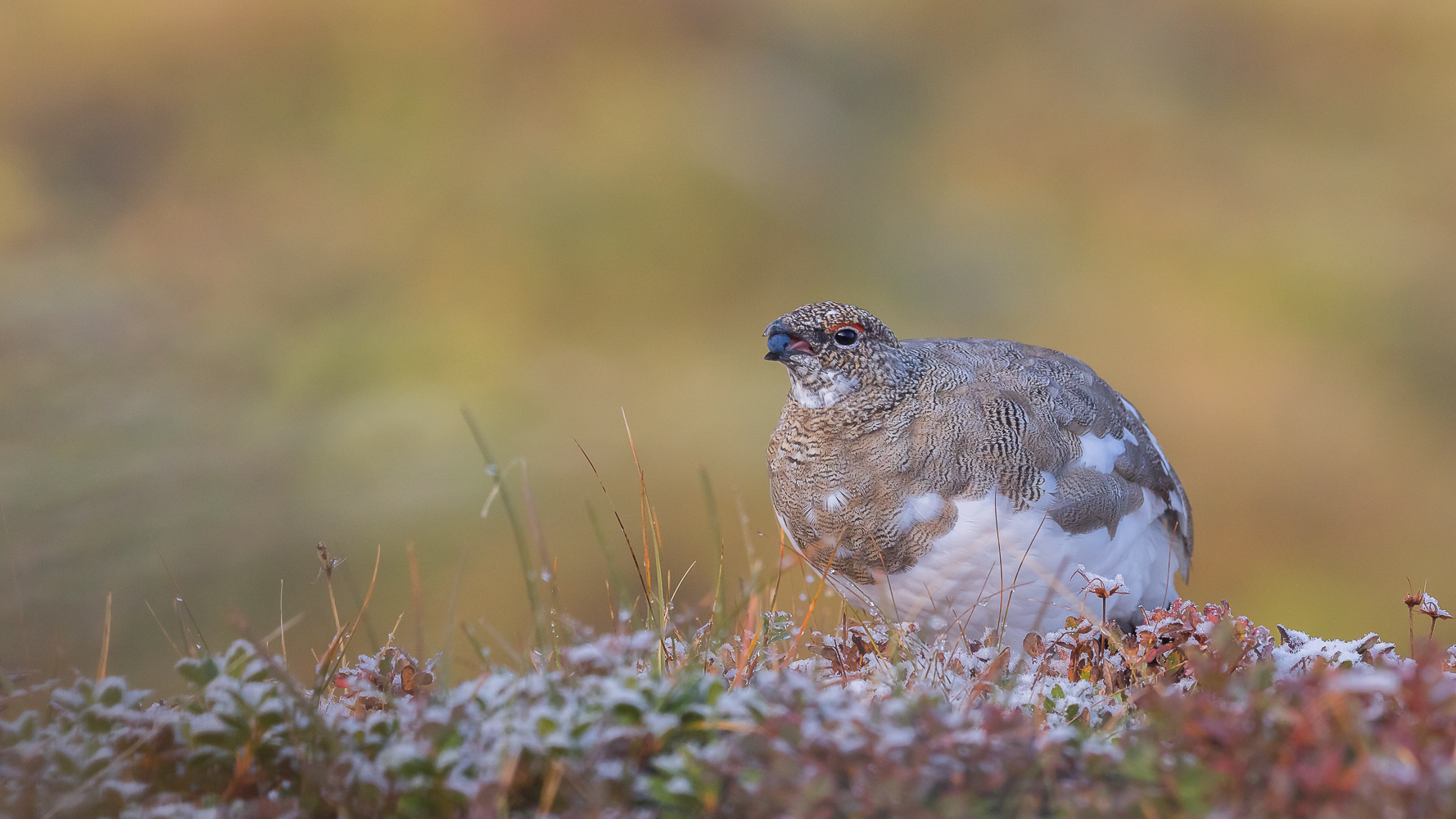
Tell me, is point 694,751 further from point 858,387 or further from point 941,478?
point 858,387

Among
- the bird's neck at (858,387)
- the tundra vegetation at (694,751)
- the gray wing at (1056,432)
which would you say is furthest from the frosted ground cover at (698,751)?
the bird's neck at (858,387)

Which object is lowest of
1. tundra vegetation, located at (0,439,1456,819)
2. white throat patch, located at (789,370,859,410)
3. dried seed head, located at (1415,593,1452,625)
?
tundra vegetation, located at (0,439,1456,819)

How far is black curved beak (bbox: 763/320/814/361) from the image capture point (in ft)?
10.0

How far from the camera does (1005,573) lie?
9.98ft

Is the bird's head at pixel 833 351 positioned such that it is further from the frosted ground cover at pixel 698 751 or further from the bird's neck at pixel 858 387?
the frosted ground cover at pixel 698 751

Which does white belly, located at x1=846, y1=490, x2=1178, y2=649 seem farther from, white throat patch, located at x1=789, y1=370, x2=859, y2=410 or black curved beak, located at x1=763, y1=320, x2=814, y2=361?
black curved beak, located at x1=763, y1=320, x2=814, y2=361

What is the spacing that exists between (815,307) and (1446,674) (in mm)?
1694

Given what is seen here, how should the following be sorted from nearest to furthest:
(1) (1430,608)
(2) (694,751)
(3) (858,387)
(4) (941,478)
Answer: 1. (2) (694,751)
2. (1) (1430,608)
3. (4) (941,478)
4. (3) (858,387)

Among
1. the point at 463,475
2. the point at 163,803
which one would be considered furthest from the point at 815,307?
the point at 463,475

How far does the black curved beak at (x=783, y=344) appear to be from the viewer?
3055mm

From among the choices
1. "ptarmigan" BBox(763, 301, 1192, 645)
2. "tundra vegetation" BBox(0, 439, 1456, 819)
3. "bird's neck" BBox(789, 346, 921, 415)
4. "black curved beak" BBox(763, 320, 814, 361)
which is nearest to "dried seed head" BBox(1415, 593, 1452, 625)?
"tundra vegetation" BBox(0, 439, 1456, 819)

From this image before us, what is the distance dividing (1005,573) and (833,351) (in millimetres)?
770

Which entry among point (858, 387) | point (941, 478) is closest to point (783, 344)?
point (858, 387)

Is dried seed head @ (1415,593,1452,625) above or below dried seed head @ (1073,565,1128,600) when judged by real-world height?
Result: above
